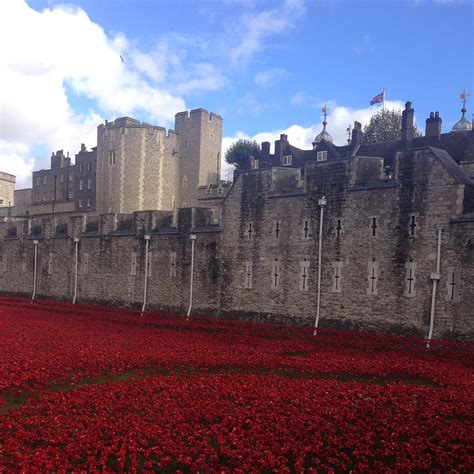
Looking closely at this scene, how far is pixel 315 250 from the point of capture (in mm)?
23906

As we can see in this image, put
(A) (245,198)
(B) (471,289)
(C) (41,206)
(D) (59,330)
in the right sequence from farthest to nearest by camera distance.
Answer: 1. (C) (41,206)
2. (A) (245,198)
3. (D) (59,330)
4. (B) (471,289)

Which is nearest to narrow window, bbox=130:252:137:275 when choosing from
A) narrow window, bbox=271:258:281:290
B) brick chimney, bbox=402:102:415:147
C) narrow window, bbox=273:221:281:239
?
narrow window, bbox=271:258:281:290

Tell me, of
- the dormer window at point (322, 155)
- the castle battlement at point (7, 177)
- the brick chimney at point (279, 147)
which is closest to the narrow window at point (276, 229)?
the dormer window at point (322, 155)

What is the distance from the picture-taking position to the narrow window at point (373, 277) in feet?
70.8

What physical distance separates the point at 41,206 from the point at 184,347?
258 feet

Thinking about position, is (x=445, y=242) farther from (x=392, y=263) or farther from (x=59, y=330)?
(x=59, y=330)

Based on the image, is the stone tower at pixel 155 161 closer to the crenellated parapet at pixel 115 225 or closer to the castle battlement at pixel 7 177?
the crenellated parapet at pixel 115 225

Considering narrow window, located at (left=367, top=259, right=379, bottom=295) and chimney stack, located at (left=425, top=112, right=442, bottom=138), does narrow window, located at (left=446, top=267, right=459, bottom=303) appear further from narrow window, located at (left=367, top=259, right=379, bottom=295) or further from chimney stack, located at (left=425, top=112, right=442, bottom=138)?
chimney stack, located at (left=425, top=112, right=442, bottom=138)

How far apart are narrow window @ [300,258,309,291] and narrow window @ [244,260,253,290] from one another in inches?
125

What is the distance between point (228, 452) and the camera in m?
7.69

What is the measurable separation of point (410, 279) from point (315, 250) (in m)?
4.81

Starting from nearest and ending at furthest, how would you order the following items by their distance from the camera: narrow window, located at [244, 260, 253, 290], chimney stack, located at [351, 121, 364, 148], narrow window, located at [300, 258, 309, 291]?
1. narrow window, located at [300, 258, 309, 291]
2. narrow window, located at [244, 260, 253, 290]
3. chimney stack, located at [351, 121, 364, 148]

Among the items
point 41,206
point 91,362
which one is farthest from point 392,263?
point 41,206

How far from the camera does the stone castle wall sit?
19.8 metres
